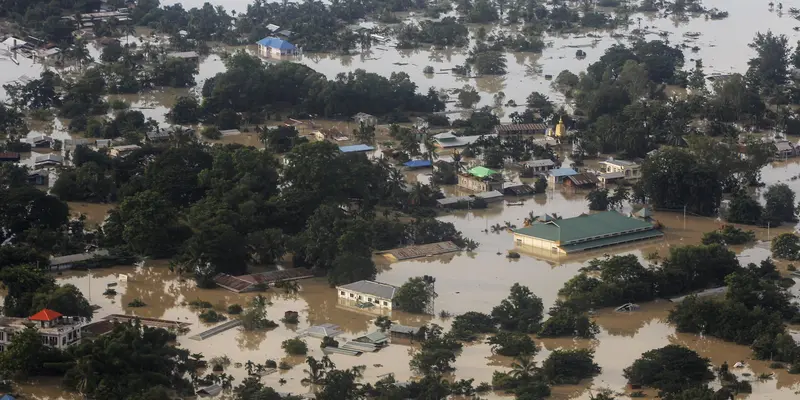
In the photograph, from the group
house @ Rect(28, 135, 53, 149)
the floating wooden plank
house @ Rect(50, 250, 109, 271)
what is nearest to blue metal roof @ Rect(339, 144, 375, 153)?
the floating wooden plank

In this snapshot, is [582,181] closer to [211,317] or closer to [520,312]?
[520,312]

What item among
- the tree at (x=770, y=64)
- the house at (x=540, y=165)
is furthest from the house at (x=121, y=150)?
the tree at (x=770, y=64)

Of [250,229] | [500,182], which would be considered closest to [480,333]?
[250,229]

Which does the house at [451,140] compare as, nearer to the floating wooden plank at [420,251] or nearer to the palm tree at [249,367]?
the floating wooden plank at [420,251]

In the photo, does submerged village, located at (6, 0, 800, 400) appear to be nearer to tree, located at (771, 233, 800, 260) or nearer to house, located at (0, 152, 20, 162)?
tree, located at (771, 233, 800, 260)

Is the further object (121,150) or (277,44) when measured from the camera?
(277,44)

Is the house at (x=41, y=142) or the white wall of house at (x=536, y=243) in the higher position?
the house at (x=41, y=142)

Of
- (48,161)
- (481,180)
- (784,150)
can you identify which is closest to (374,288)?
(481,180)
